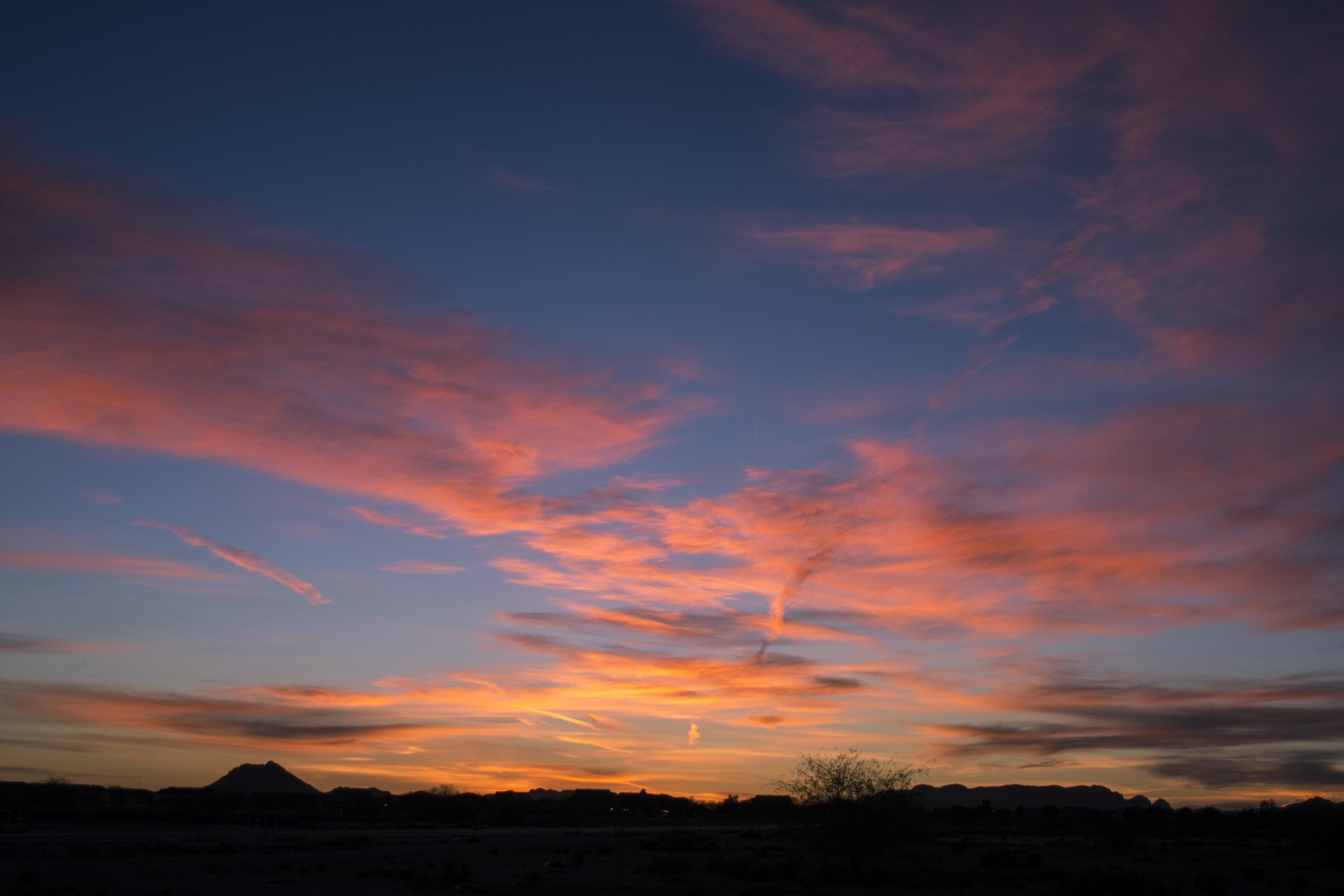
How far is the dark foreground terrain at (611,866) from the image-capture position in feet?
132

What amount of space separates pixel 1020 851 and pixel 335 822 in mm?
85658

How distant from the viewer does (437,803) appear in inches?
6580

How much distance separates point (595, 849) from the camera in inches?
2817

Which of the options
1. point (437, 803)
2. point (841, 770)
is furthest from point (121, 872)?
point (437, 803)

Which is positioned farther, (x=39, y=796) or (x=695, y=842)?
(x=39, y=796)

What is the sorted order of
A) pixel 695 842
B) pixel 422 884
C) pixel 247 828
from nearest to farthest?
pixel 422 884 → pixel 695 842 → pixel 247 828

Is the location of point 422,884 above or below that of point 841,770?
below

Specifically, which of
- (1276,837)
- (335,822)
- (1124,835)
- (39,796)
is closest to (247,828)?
(335,822)

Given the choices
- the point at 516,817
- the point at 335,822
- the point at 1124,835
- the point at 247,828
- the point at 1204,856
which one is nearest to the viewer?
the point at 1204,856

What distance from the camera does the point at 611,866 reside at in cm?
5447

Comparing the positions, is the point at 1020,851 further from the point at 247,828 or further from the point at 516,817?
A: the point at 516,817

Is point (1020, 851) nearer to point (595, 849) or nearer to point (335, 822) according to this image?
point (595, 849)

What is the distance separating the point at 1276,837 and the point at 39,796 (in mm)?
156993

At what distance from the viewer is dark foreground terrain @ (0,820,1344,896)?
40156 millimetres
